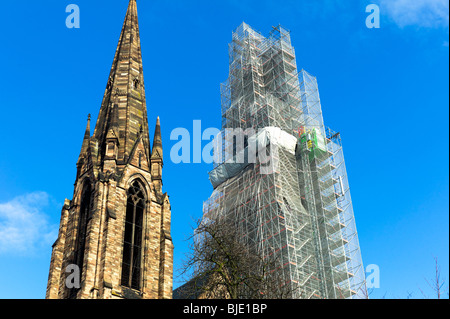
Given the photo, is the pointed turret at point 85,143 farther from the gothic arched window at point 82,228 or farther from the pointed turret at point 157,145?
the pointed turret at point 157,145

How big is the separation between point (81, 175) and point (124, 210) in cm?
394

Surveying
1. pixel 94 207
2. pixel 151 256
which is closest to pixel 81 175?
pixel 94 207

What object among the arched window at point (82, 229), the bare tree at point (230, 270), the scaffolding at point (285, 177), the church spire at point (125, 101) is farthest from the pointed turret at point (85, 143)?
the bare tree at point (230, 270)

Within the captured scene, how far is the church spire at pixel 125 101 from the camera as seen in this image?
32.3m

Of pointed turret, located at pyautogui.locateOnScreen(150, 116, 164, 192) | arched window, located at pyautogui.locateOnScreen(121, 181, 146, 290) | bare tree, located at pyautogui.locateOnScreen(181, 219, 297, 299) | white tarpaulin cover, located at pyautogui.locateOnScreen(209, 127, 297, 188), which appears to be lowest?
bare tree, located at pyautogui.locateOnScreen(181, 219, 297, 299)

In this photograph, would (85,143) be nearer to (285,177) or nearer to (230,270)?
(285,177)

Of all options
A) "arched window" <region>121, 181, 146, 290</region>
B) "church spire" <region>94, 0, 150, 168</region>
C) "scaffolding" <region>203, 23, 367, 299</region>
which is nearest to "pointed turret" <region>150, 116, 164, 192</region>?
"church spire" <region>94, 0, 150, 168</region>

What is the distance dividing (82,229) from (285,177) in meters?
13.4

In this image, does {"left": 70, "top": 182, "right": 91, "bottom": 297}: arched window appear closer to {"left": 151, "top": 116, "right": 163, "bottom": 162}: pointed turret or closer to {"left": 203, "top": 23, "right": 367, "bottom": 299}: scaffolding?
{"left": 151, "top": 116, "right": 163, "bottom": 162}: pointed turret

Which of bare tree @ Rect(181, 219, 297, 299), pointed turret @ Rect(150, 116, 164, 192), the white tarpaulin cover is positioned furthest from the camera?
the white tarpaulin cover

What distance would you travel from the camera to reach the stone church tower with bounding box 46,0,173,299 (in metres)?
26.6

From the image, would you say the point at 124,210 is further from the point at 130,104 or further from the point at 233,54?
the point at 233,54

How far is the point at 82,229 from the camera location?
2903 cm

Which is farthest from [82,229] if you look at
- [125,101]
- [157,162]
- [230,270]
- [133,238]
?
[230,270]
